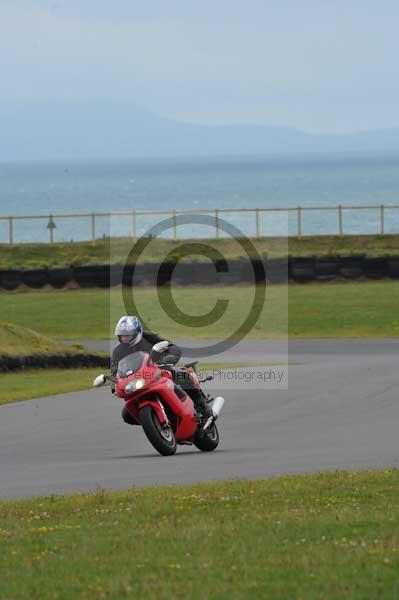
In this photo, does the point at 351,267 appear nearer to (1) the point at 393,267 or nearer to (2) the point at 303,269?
(1) the point at 393,267

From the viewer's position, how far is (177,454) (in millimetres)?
15938

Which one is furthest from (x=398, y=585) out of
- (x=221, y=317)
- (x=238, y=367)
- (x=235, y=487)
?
(x=221, y=317)

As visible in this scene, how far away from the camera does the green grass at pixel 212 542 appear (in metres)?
7.94

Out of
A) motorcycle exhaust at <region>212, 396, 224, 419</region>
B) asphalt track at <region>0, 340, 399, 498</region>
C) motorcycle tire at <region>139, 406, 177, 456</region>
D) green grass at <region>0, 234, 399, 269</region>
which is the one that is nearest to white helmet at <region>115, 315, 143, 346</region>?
motorcycle tire at <region>139, 406, 177, 456</region>

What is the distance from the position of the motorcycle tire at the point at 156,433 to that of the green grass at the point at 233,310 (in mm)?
21851

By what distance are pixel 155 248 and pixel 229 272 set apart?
6668 millimetres

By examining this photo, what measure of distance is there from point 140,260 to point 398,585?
4211 centimetres

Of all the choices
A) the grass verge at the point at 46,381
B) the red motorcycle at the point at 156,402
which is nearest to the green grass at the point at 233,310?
the grass verge at the point at 46,381

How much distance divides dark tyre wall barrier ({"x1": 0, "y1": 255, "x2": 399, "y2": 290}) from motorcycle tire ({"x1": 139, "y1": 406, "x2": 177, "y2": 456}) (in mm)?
32507

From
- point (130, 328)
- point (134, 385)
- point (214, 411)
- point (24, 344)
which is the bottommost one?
point (24, 344)

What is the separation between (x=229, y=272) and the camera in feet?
158

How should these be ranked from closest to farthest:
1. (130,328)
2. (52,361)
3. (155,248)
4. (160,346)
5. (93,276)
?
1. (160,346)
2. (130,328)
3. (52,361)
4. (93,276)
5. (155,248)

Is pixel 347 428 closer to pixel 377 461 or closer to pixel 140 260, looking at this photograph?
pixel 377 461

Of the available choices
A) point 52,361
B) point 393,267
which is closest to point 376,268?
point 393,267
